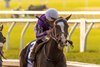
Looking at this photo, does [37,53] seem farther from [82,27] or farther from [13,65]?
[82,27]

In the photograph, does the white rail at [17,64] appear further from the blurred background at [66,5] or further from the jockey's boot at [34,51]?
the blurred background at [66,5]

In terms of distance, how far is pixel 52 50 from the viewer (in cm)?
840

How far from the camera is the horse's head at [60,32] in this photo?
301 inches

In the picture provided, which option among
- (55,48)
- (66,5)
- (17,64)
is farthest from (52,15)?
(66,5)

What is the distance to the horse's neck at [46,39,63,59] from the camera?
27.2 ft

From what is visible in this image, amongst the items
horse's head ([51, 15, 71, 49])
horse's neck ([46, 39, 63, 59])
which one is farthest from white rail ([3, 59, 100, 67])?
horse's head ([51, 15, 71, 49])

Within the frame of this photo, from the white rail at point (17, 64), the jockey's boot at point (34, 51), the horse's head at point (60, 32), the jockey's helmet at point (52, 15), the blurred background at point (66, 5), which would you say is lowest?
the blurred background at point (66, 5)

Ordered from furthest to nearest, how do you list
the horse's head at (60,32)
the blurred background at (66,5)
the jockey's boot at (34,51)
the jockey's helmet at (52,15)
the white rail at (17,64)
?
the blurred background at (66,5) < the white rail at (17,64) < the jockey's boot at (34,51) < the jockey's helmet at (52,15) < the horse's head at (60,32)

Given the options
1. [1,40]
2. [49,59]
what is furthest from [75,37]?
[49,59]

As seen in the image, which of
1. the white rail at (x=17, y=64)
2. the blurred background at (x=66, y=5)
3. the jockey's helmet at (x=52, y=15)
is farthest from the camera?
the blurred background at (x=66, y=5)

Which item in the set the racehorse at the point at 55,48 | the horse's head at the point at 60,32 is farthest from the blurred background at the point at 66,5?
the horse's head at the point at 60,32

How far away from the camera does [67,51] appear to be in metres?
15.0

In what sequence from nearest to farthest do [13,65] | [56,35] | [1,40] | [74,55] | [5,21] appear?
[56,35]
[1,40]
[13,65]
[74,55]
[5,21]

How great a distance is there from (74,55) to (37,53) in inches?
213
